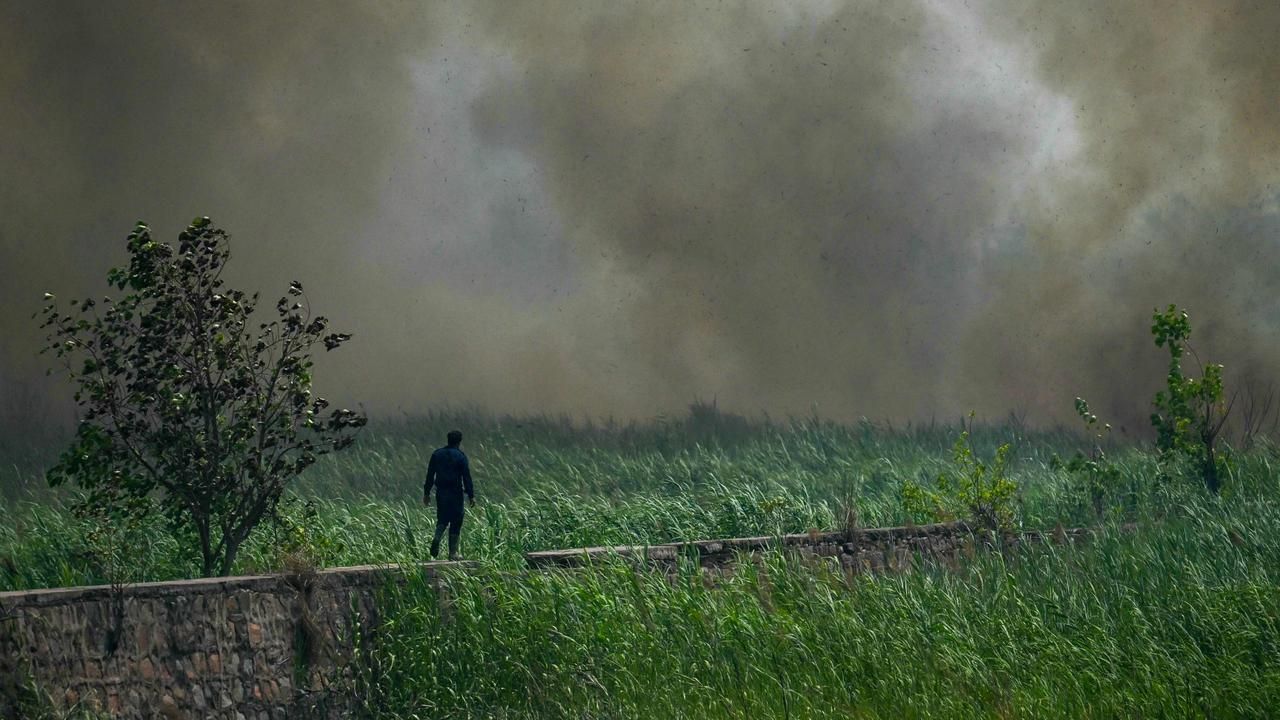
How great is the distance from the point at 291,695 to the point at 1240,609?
855cm

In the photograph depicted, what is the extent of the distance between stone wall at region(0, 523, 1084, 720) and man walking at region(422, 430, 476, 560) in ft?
4.80

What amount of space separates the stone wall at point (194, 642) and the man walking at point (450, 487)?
1.46m

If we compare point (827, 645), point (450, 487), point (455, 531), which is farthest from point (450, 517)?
point (827, 645)

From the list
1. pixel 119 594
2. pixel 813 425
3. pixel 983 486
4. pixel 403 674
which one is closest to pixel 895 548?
pixel 983 486

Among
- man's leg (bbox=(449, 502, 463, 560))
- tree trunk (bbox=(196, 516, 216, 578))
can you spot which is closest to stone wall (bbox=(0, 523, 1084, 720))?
man's leg (bbox=(449, 502, 463, 560))

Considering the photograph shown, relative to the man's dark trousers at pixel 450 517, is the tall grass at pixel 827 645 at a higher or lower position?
lower

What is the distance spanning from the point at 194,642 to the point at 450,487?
368 centimetres

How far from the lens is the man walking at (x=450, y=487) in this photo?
14.3 metres

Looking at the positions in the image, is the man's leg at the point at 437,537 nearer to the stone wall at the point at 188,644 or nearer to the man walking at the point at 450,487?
the man walking at the point at 450,487

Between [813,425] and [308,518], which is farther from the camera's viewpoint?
[813,425]

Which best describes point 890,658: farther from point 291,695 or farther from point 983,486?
point 983,486

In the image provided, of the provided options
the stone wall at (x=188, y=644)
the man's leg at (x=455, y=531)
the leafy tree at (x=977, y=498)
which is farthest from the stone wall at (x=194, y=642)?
the leafy tree at (x=977, y=498)

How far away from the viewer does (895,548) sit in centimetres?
1689

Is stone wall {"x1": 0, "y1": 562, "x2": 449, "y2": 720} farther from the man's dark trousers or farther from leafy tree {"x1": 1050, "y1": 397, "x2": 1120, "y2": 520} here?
leafy tree {"x1": 1050, "y1": 397, "x2": 1120, "y2": 520}
